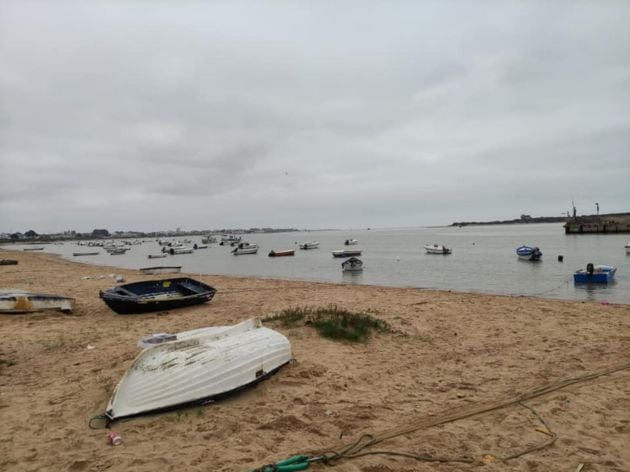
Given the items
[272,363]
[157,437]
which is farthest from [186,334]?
[157,437]

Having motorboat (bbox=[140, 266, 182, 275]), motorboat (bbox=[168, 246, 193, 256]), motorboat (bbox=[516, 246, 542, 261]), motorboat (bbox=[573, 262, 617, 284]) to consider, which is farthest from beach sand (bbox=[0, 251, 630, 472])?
motorboat (bbox=[168, 246, 193, 256])

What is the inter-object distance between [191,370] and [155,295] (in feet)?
32.7

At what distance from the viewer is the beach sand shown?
4.38m

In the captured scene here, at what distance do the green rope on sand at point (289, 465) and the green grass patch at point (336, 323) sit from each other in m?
4.70

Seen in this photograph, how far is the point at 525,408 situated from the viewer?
5.73 m

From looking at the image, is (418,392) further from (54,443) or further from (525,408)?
(54,443)

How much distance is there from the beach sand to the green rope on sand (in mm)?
256

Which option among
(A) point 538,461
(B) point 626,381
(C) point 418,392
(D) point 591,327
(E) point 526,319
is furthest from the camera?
(E) point 526,319

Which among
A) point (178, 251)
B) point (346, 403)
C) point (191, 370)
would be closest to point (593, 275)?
point (346, 403)

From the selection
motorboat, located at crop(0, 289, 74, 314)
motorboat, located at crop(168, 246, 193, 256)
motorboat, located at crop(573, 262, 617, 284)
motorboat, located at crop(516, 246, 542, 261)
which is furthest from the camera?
motorboat, located at crop(168, 246, 193, 256)

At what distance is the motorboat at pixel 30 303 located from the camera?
12086 mm

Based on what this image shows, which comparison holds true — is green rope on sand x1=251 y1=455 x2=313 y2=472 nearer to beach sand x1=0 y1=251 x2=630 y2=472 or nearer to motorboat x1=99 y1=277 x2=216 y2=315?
beach sand x1=0 y1=251 x2=630 y2=472

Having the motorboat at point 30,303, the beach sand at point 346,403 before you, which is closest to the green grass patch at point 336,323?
the beach sand at point 346,403

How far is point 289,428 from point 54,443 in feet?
8.95
